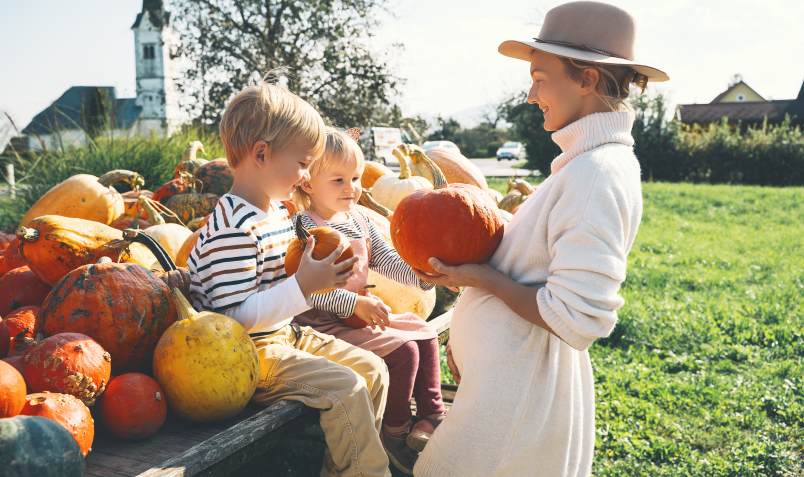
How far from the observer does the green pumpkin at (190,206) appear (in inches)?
151

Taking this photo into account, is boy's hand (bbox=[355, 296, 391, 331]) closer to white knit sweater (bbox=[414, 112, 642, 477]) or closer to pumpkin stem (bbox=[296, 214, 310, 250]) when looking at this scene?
pumpkin stem (bbox=[296, 214, 310, 250])

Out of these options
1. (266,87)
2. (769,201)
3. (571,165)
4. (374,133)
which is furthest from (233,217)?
(769,201)

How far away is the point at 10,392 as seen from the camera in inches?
54.2

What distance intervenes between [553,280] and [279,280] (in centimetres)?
117

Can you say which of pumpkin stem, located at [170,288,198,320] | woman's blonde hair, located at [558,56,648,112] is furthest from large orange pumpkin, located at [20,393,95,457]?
woman's blonde hair, located at [558,56,648,112]

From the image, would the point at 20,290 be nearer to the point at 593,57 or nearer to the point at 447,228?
the point at 447,228

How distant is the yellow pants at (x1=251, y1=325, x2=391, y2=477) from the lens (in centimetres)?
196

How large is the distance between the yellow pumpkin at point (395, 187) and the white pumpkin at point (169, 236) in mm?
1476

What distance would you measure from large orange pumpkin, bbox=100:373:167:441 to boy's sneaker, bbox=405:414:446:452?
1107mm

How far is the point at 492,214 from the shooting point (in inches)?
77.0

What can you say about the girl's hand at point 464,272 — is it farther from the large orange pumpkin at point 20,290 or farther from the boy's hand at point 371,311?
the large orange pumpkin at point 20,290

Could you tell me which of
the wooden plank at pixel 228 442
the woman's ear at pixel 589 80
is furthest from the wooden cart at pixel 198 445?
the woman's ear at pixel 589 80

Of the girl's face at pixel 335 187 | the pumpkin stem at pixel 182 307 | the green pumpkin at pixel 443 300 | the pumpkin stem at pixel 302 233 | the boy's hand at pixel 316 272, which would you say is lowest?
the green pumpkin at pixel 443 300

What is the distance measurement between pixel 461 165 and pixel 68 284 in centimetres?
347
